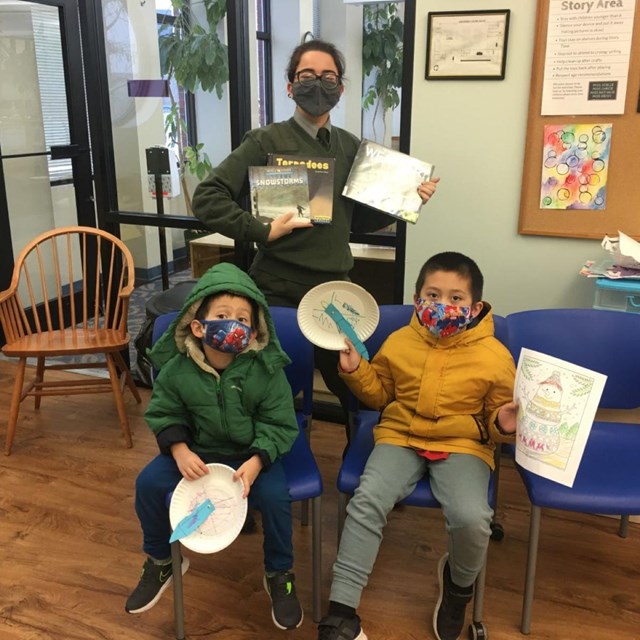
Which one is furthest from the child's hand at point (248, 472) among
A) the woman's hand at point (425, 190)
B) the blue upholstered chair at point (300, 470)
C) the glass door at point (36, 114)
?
the glass door at point (36, 114)

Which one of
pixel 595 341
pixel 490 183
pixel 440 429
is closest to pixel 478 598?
pixel 440 429

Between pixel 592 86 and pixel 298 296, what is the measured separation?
4.01 ft

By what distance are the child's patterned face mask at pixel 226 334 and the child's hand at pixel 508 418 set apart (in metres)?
0.69

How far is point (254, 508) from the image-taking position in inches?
69.1

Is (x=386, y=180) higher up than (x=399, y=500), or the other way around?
(x=386, y=180)

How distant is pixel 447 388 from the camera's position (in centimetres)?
180

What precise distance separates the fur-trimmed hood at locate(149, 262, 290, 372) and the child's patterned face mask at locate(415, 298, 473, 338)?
1.33 ft

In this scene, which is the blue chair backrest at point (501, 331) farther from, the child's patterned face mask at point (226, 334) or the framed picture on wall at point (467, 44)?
the framed picture on wall at point (467, 44)

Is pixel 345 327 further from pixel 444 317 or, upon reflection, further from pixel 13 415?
pixel 13 415

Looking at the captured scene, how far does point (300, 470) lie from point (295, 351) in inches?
15.0

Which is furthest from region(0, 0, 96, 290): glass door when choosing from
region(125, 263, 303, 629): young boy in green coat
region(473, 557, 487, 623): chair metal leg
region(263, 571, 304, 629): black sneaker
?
region(473, 557, 487, 623): chair metal leg

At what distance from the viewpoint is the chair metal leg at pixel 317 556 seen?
5.95ft

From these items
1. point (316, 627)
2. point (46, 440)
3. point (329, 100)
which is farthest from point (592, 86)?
point (46, 440)

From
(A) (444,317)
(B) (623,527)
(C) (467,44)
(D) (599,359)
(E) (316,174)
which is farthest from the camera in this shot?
(C) (467,44)
